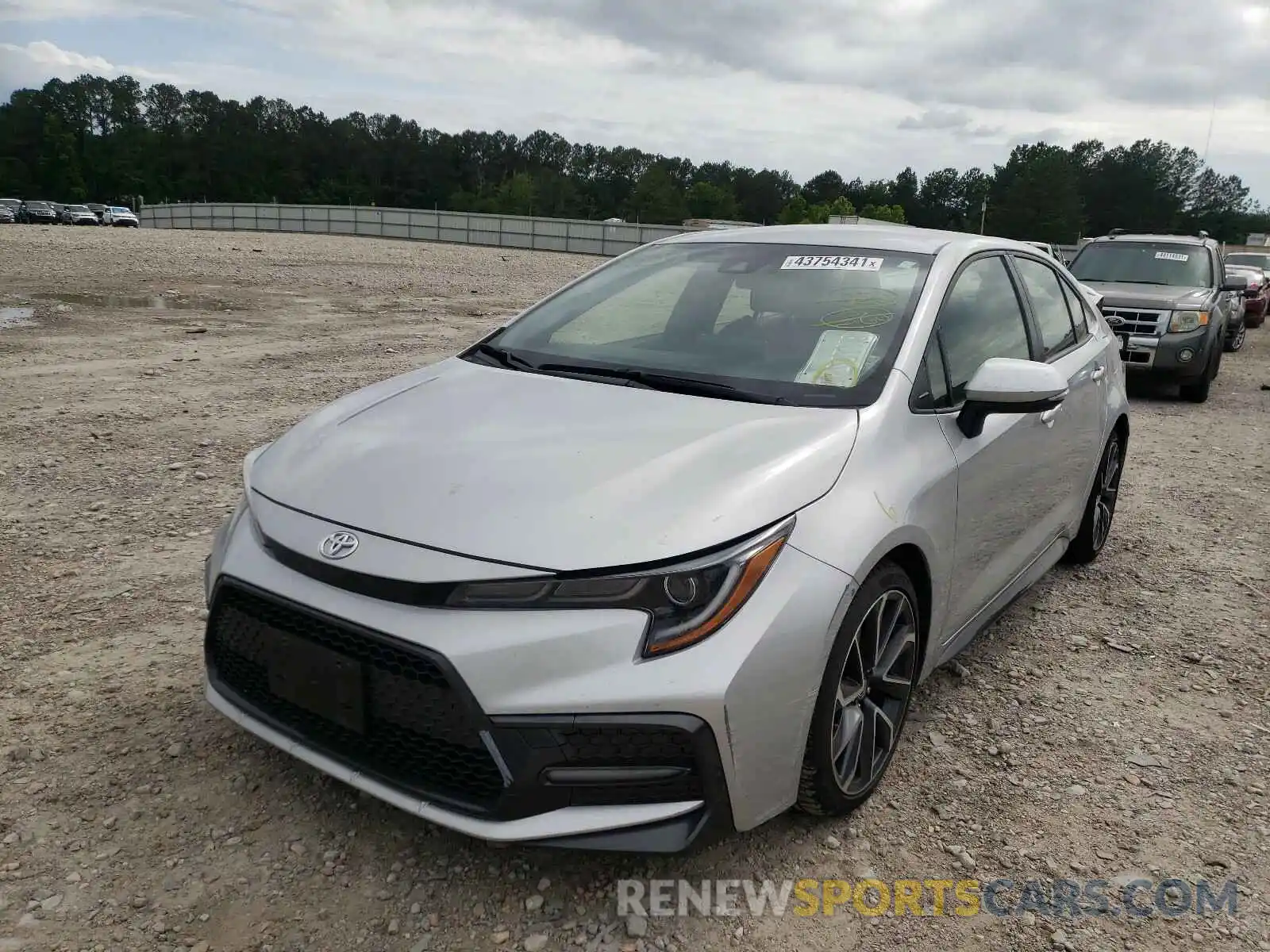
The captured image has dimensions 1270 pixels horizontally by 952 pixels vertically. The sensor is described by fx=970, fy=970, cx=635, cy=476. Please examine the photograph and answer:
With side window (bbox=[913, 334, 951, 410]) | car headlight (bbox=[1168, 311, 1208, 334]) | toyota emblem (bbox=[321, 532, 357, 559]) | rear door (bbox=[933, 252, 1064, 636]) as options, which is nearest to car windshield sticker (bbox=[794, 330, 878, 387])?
side window (bbox=[913, 334, 951, 410])

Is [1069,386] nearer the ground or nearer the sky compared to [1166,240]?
nearer the ground

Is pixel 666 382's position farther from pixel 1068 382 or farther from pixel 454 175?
pixel 454 175

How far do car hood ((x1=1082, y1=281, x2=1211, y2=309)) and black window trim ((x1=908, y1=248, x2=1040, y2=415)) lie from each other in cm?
708

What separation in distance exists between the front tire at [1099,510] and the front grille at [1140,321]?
562cm

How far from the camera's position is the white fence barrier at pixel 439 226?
36438mm

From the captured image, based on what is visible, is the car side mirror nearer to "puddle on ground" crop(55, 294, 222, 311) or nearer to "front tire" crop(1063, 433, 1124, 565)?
"front tire" crop(1063, 433, 1124, 565)

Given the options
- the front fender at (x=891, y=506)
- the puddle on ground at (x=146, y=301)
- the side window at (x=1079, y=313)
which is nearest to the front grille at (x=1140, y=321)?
the side window at (x=1079, y=313)

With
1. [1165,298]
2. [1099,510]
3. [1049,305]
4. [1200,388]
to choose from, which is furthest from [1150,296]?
[1049,305]

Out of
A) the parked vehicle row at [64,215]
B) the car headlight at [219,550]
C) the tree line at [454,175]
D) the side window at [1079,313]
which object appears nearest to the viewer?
the car headlight at [219,550]

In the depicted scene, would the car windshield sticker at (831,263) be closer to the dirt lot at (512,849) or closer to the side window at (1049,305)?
the side window at (1049,305)

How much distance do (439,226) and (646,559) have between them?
40.3 m

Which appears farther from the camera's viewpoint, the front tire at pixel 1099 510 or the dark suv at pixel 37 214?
the dark suv at pixel 37 214

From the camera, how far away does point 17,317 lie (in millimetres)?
11203

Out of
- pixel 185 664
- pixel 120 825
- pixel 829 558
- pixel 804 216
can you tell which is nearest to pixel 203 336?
pixel 185 664
